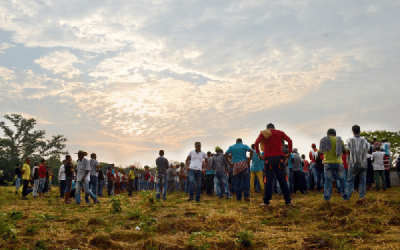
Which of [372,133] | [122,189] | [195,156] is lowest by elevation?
[122,189]

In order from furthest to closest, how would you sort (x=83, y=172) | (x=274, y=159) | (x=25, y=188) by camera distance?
(x=25, y=188), (x=83, y=172), (x=274, y=159)

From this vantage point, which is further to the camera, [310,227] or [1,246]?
[310,227]

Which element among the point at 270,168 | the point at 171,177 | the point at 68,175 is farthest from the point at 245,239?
the point at 171,177

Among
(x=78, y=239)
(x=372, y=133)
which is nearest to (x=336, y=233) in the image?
(x=78, y=239)

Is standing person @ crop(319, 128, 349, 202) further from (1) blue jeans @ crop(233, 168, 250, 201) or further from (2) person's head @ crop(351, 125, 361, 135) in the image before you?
(1) blue jeans @ crop(233, 168, 250, 201)

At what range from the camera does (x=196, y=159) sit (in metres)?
11.0

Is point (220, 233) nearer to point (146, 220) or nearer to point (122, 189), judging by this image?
point (146, 220)

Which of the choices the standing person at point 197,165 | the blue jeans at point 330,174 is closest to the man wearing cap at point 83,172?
the standing person at point 197,165

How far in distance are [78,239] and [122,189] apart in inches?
736

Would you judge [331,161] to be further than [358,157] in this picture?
Yes

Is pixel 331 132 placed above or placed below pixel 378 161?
above

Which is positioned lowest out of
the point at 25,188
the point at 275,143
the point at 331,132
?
the point at 25,188

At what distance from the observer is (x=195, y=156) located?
1097 centimetres

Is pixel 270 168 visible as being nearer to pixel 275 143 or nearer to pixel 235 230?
pixel 275 143
